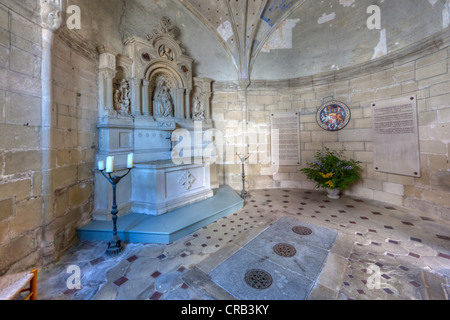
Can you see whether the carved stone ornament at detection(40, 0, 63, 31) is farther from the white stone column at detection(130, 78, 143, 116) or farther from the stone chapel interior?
the white stone column at detection(130, 78, 143, 116)

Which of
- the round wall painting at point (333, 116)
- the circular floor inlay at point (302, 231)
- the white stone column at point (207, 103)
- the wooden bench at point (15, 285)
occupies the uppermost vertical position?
the white stone column at point (207, 103)

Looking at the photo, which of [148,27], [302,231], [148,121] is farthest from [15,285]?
[148,27]

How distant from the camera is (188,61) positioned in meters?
4.64

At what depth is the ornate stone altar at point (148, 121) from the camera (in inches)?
127

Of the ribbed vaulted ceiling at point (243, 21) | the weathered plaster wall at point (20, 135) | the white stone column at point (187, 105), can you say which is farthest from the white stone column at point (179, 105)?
the weathered plaster wall at point (20, 135)

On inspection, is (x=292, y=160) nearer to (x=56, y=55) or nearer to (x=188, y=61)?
(x=188, y=61)

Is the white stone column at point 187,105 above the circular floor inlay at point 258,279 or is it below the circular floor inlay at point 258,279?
above

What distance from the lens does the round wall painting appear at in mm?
4648

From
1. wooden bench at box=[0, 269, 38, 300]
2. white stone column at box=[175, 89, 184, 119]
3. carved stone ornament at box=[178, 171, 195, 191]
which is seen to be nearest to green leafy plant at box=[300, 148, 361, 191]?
carved stone ornament at box=[178, 171, 195, 191]

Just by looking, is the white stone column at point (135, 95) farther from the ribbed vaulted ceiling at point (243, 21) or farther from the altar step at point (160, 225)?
the ribbed vaulted ceiling at point (243, 21)

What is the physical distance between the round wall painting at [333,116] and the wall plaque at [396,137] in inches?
23.2

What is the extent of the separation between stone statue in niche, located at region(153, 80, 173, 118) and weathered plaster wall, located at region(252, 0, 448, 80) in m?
2.85

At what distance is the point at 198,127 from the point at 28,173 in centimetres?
342

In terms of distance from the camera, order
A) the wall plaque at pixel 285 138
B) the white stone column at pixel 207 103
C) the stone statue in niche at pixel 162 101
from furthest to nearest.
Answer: the wall plaque at pixel 285 138 < the white stone column at pixel 207 103 < the stone statue in niche at pixel 162 101
